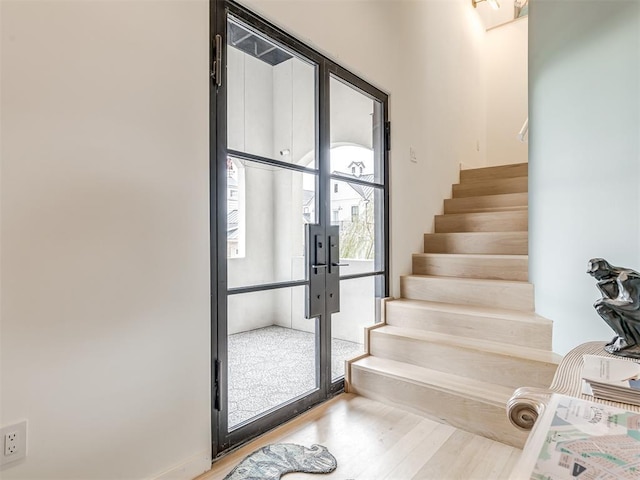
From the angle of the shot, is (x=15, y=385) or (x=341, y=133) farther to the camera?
(x=341, y=133)

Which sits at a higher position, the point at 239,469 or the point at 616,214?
the point at 616,214

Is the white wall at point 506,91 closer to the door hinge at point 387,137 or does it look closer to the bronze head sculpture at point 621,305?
the door hinge at point 387,137

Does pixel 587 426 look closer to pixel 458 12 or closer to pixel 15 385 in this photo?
pixel 15 385

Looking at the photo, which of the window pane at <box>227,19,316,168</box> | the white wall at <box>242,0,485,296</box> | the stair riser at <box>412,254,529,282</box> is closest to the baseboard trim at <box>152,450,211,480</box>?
the window pane at <box>227,19,316,168</box>

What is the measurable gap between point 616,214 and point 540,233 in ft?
2.42

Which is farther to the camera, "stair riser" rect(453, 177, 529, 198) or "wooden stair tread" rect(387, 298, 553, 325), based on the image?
"stair riser" rect(453, 177, 529, 198)


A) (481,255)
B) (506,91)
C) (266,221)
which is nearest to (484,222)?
(481,255)

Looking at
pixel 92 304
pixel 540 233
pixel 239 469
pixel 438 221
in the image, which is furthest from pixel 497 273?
pixel 92 304

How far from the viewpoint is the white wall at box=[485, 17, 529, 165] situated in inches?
192

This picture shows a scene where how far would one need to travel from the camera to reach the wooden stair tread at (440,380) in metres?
1.96

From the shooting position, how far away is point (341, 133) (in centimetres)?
258

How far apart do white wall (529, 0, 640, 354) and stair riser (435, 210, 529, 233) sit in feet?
2.70

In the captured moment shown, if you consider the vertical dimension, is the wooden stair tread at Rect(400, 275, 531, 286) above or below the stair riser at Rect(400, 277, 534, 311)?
above

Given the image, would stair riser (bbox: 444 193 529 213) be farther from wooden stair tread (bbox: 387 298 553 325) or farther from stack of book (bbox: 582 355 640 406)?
stack of book (bbox: 582 355 640 406)
